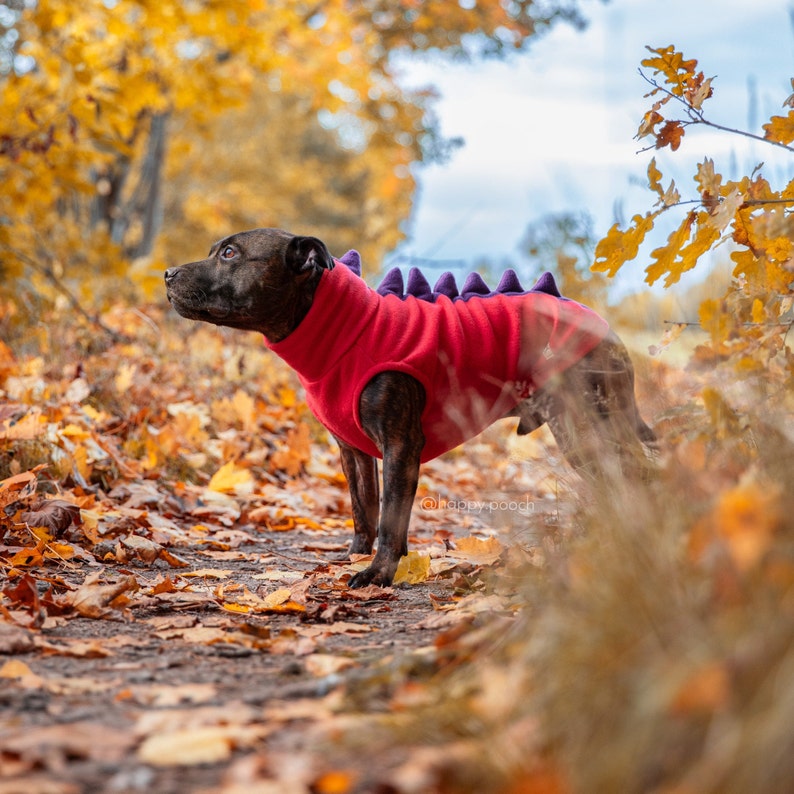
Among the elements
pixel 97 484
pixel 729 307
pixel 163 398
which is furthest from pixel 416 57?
pixel 729 307

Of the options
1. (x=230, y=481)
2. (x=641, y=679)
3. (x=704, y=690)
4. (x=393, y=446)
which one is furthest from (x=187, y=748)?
(x=230, y=481)

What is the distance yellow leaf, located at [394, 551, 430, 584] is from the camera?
11.7 ft

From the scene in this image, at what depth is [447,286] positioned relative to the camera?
14.2 ft

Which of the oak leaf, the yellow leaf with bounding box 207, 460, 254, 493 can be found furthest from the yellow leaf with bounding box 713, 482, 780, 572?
the yellow leaf with bounding box 207, 460, 254, 493

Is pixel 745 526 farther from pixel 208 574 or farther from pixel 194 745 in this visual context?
pixel 208 574

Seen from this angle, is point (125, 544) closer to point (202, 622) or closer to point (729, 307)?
point (202, 622)

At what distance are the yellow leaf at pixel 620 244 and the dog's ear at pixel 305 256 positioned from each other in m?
1.23

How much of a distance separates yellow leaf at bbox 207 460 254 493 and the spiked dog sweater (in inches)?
52.8

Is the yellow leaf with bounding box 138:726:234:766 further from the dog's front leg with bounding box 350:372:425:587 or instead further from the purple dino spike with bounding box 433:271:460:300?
the purple dino spike with bounding box 433:271:460:300

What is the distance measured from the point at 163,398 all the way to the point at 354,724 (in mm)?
4636

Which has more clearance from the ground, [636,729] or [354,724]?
[636,729]

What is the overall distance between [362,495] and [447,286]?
1.11 metres

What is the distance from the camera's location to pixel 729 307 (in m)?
3.02

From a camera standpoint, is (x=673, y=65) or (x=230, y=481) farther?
(x=230, y=481)
